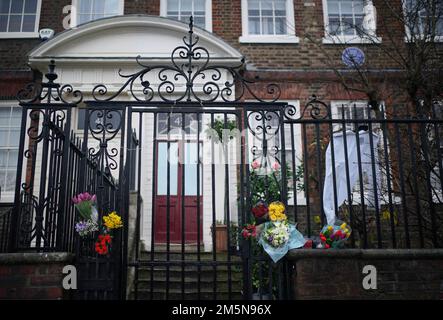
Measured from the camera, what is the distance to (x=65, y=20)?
10.3 m

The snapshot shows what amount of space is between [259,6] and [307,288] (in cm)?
850

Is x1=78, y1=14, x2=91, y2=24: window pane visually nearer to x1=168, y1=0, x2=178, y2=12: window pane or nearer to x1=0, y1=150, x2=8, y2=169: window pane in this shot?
x1=168, y1=0, x2=178, y2=12: window pane

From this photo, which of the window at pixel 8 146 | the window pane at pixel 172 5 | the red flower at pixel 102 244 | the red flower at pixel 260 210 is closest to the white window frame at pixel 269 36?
the window pane at pixel 172 5

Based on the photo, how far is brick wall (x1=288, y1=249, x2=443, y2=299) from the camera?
386cm

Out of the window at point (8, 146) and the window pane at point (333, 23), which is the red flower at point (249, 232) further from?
the window pane at point (333, 23)

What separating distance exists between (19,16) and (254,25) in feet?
19.2

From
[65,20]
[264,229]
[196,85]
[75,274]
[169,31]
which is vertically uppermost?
[65,20]

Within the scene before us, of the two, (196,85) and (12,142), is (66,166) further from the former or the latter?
(12,142)

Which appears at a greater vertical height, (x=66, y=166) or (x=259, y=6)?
(x=259, y=6)

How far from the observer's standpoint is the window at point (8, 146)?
9.29 metres

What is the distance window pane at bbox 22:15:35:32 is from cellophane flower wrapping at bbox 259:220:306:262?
8930 millimetres

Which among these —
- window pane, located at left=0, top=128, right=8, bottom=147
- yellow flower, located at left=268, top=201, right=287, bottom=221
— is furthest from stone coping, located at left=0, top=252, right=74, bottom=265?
window pane, located at left=0, top=128, right=8, bottom=147

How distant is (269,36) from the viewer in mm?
10227

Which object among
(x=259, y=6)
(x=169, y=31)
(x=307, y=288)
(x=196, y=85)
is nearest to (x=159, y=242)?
(x=196, y=85)
